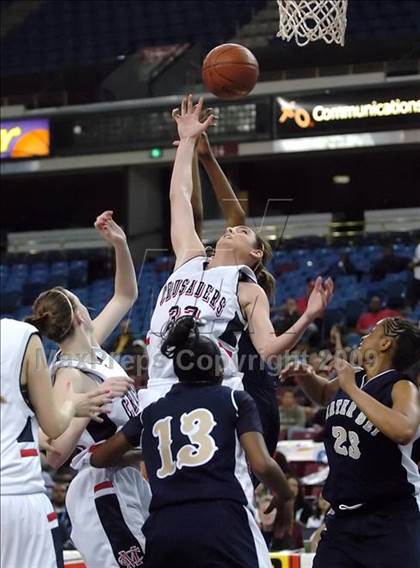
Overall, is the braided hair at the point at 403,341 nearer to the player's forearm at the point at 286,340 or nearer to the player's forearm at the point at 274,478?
the player's forearm at the point at 286,340

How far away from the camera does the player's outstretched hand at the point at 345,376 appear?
13.2ft

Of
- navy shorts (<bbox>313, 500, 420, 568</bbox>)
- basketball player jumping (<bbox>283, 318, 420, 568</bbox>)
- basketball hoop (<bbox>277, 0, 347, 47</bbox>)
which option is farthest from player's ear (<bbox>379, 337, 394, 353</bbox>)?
basketball hoop (<bbox>277, 0, 347, 47</bbox>)

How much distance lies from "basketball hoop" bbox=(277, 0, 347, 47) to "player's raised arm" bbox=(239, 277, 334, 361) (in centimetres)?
254

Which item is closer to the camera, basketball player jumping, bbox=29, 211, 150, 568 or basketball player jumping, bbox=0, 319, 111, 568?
basketball player jumping, bbox=0, 319, 111, 568

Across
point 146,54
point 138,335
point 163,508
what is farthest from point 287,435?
point 146,54

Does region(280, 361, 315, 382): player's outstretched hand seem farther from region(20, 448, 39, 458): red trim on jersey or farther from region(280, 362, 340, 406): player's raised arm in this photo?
region(20, 448, 39, 458): red trim on jersey

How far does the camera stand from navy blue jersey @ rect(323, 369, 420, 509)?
414 centimetres

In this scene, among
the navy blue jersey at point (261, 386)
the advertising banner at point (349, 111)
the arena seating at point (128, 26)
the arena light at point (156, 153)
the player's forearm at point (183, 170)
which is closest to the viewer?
the navy blue jersey at point (261, 386)

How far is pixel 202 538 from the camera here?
333 cm

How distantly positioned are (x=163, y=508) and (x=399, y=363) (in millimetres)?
1264

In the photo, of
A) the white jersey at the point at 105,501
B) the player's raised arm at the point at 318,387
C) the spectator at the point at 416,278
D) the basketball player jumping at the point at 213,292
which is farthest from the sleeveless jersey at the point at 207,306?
the spectator at the point at 416,278

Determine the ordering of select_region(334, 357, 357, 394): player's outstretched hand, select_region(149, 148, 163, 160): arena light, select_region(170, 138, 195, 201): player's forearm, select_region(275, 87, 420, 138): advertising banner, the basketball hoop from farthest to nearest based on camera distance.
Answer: select_region(149, 148, 163, 160): arena light < select_region(275, 87, 420, 138): advertising banner < the basketball hoop < select_region(170, 138, 195, 201): player's forearm < select_region(334, 357, 357, 394): player's outstretched hand

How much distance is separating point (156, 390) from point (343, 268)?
9869 millimetres

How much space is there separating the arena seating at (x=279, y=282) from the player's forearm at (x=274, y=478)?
24.5ft
